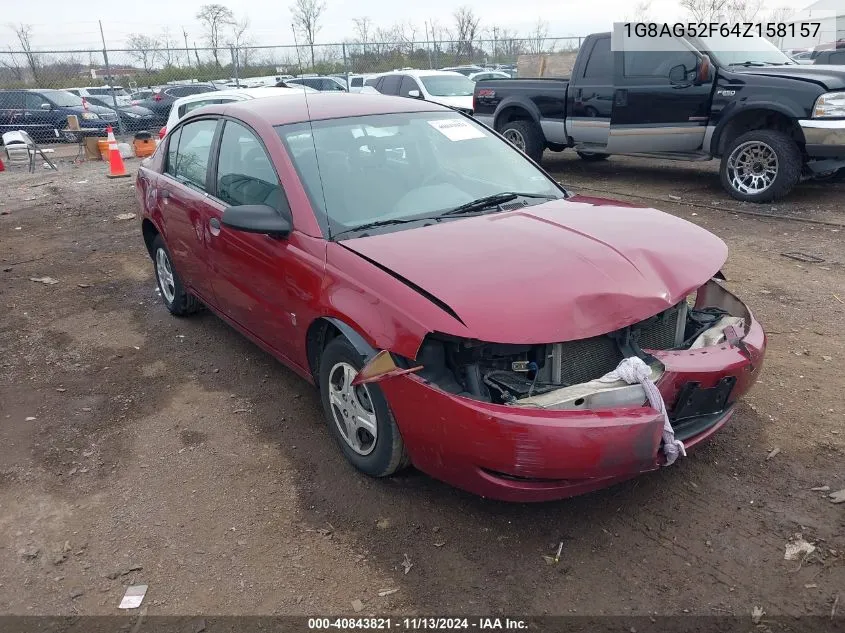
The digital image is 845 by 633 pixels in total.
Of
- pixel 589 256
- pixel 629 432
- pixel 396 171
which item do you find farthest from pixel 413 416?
pixel 396 171

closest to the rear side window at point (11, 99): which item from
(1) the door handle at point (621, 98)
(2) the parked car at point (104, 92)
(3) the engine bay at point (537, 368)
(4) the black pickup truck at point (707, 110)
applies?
(2) the parked car at point (104, 92)

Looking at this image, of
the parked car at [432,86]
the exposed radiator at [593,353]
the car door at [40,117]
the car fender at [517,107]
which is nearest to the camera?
the exposed radiator at [593,353]

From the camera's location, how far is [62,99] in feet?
61.3

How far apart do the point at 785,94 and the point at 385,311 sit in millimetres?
6772

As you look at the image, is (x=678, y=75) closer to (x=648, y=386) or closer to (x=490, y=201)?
(x=490, y=201)

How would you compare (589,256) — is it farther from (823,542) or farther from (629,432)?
(823,542)

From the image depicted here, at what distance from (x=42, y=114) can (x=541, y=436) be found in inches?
779

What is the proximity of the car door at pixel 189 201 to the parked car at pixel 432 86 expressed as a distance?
31.9 ft

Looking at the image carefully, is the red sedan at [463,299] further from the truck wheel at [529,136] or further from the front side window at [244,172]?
the truck wheel at [529,136]

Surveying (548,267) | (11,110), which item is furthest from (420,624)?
(11,110)

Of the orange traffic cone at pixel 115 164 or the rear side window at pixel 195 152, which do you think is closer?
the rear side window at pixel 195 152

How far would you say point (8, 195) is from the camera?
37.8 ft

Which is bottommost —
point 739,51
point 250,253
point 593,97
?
point 250,253

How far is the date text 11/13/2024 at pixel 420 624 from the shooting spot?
2.42 metres
